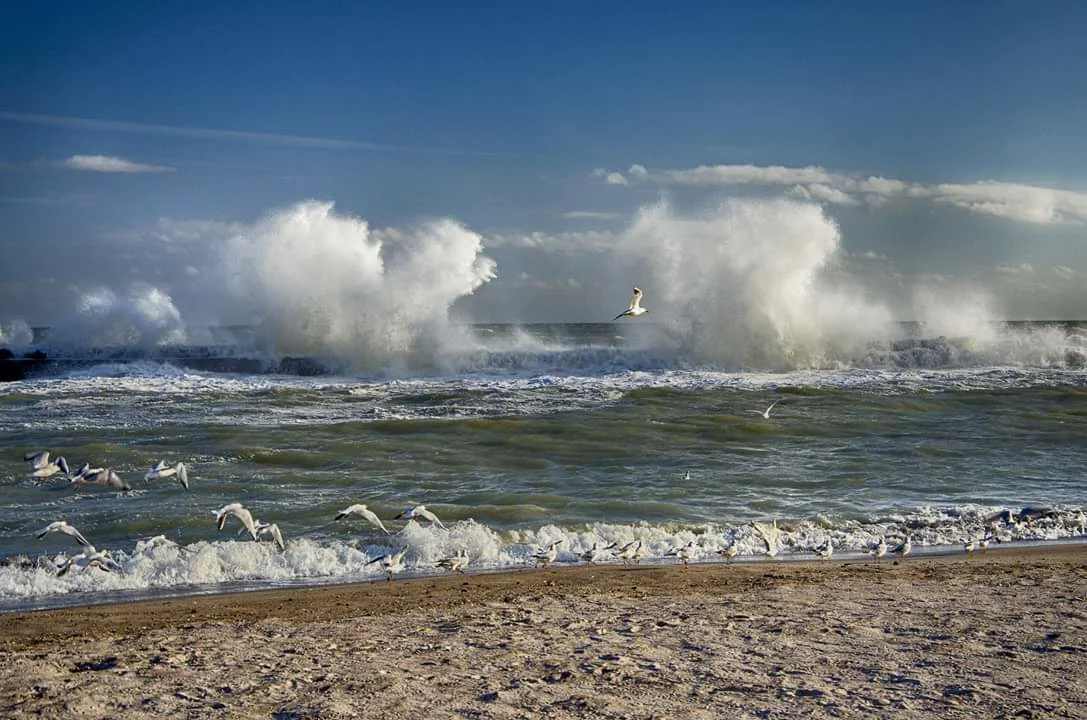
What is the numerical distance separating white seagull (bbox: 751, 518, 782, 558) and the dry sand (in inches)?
39.6

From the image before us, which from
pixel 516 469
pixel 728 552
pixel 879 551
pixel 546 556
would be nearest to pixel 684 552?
pixel 728 552

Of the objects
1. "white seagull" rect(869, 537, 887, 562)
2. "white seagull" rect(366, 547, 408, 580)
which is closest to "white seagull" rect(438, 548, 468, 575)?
"white seagull" rect(366, 547, 408, 580)

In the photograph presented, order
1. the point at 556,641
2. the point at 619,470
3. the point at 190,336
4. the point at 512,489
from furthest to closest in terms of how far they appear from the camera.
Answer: the point at 190,336, the point at 619,470, the point at 512,489, the point at 556,641

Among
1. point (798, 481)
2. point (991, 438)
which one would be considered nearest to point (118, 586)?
point (798, 481)

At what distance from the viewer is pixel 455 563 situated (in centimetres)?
838

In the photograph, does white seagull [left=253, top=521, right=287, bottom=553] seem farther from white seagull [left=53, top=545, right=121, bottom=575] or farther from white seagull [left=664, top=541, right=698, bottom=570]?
white seagull [left=664, top=541, right=698, bottom=570]

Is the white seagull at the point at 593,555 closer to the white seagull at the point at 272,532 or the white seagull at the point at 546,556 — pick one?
the white seagull at the point at 546,556

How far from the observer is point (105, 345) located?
3756 cm

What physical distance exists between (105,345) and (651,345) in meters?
20.1

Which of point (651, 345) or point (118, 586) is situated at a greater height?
point (651, 345)

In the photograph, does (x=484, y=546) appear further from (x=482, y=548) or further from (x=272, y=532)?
(x=272, y=532)

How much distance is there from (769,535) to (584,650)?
13.4 ft

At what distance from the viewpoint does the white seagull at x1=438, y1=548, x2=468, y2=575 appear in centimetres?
838

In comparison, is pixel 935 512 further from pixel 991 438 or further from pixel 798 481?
pixel 991 438
